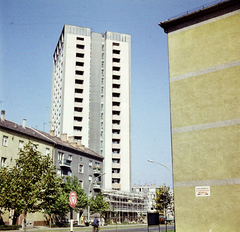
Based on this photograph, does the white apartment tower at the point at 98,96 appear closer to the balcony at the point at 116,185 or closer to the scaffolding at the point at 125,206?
the balcony at the point at 116,185

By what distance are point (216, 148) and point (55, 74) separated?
81.7 m

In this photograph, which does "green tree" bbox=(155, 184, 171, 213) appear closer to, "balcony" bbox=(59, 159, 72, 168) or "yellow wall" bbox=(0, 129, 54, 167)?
"balcony" bbox=(59, 159, 72, 168)

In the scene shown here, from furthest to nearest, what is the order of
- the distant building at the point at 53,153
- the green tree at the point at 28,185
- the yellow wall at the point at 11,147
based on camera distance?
the distant building at the point at 53,153 → the yellow wall at the point at 11,147 → the green tree at the point at 28,185

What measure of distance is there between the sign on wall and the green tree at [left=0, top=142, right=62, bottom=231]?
11605mm

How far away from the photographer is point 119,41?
91438 mm

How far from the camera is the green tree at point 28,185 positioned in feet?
80.6

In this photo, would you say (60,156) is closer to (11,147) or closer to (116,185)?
(11,147)

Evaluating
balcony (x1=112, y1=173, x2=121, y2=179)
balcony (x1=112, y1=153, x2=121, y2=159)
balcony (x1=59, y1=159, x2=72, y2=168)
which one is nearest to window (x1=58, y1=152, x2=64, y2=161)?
balcony (x1=59, y1=159, x2=72, y2=168)

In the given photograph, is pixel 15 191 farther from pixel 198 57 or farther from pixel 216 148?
pixel 198 57

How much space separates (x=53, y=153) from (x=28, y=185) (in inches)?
1149

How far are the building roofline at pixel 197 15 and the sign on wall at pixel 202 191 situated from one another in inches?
498

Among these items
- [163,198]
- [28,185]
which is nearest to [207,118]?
[28,185]

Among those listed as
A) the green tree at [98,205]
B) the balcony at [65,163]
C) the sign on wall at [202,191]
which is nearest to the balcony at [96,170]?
the green tree at [98,205]

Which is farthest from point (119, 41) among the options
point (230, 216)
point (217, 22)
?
point (230, 216)
